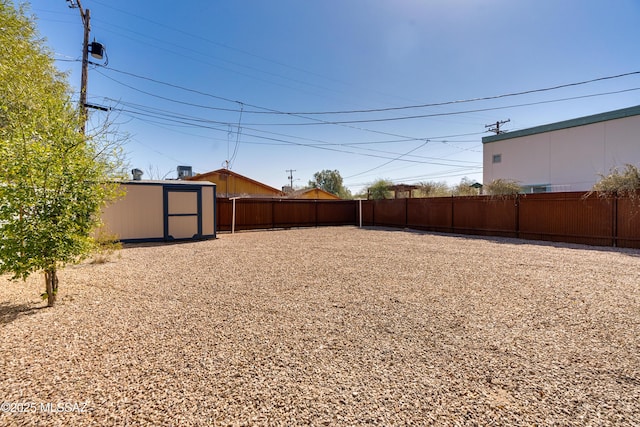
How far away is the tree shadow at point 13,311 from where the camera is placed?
10.2 ft

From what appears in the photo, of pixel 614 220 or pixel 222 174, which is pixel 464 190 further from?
pixel 222 174

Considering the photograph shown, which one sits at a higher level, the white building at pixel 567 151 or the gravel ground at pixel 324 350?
the white building at pixel 567 151

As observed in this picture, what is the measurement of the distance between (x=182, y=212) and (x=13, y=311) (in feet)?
22.1

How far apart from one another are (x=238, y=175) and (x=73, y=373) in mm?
22995

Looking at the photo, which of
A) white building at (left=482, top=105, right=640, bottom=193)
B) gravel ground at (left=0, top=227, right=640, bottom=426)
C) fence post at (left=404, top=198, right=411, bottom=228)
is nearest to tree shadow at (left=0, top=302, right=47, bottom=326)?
gravel ground at (left=0, top=227, right=640, bottom=426)

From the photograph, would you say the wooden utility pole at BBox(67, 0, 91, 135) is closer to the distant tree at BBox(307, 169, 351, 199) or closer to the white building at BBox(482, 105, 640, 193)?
the white building at BBox(482, 105, 640, 193)

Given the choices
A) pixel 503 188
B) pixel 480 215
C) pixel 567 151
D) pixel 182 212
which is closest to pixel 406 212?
pixel 480 215

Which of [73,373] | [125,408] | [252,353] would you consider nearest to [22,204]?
[73,373]

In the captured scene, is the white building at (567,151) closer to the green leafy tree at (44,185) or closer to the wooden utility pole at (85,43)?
the green leafy tree at (44,185)

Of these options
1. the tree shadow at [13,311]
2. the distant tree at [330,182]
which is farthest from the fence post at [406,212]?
the distant tree at [330,182]

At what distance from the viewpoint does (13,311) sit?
131 inches

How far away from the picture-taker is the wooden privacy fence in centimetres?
830

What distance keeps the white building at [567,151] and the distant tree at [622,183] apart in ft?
15.3

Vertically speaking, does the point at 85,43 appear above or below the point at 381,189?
above
